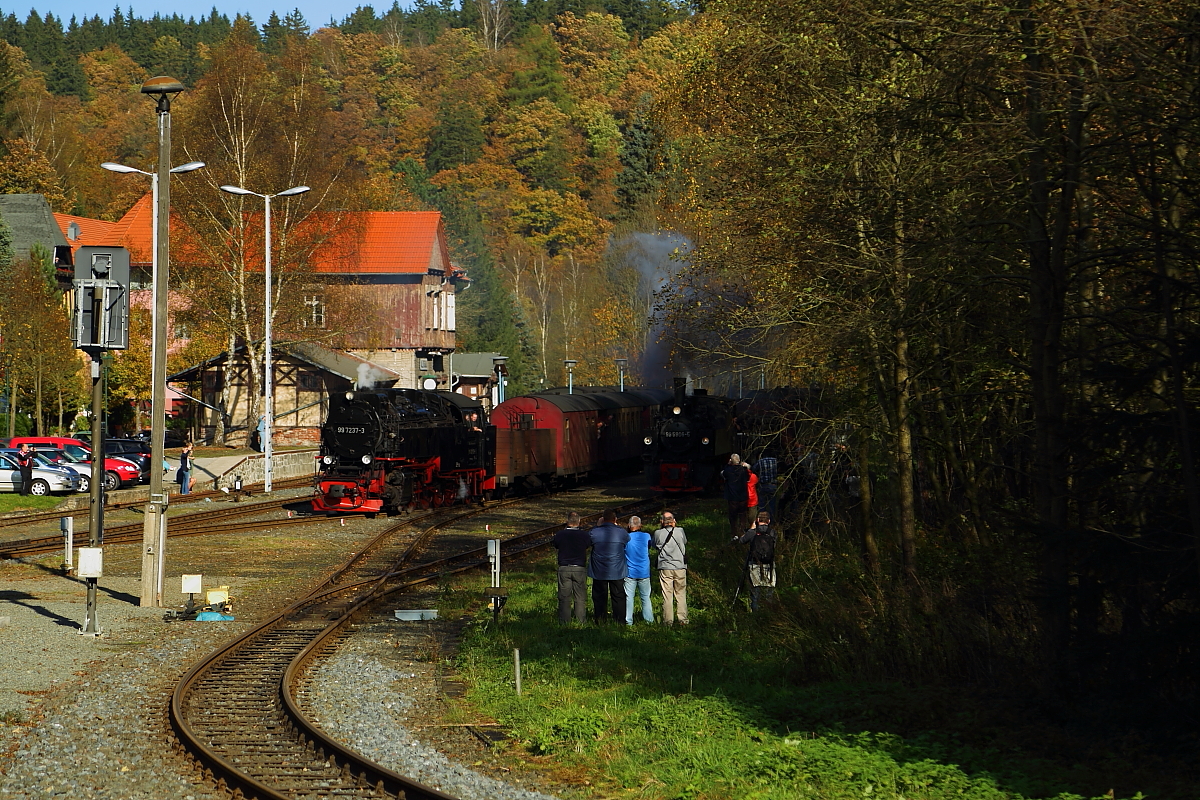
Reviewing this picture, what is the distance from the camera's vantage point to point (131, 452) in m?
44.2

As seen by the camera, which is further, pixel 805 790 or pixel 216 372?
pixel 216 372

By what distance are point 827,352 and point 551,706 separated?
7.28 m

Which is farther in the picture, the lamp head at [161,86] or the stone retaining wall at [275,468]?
the stone retaining wall at [275,468]

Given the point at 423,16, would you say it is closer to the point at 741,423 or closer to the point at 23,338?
the point at 23,338

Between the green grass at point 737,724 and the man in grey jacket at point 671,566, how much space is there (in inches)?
27.0

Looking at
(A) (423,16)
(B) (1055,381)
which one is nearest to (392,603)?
(B) (1055,381)

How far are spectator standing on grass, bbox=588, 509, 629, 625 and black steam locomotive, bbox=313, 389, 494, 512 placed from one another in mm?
14746

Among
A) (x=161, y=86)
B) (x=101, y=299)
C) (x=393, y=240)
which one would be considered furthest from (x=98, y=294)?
(x=393, y=240)

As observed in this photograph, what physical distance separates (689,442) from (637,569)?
19.8m

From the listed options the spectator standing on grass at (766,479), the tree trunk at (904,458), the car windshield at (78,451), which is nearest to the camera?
the tree trunk at (904,458)

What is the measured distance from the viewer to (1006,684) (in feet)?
40.3

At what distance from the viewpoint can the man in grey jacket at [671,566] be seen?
1739 centimetres

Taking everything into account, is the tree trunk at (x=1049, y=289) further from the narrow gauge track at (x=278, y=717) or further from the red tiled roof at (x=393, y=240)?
the red tiled roof at (x=393, y=240)

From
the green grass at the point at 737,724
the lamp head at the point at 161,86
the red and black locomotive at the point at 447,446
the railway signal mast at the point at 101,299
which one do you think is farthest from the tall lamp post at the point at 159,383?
the red and black locomotive at the point at 447,446
